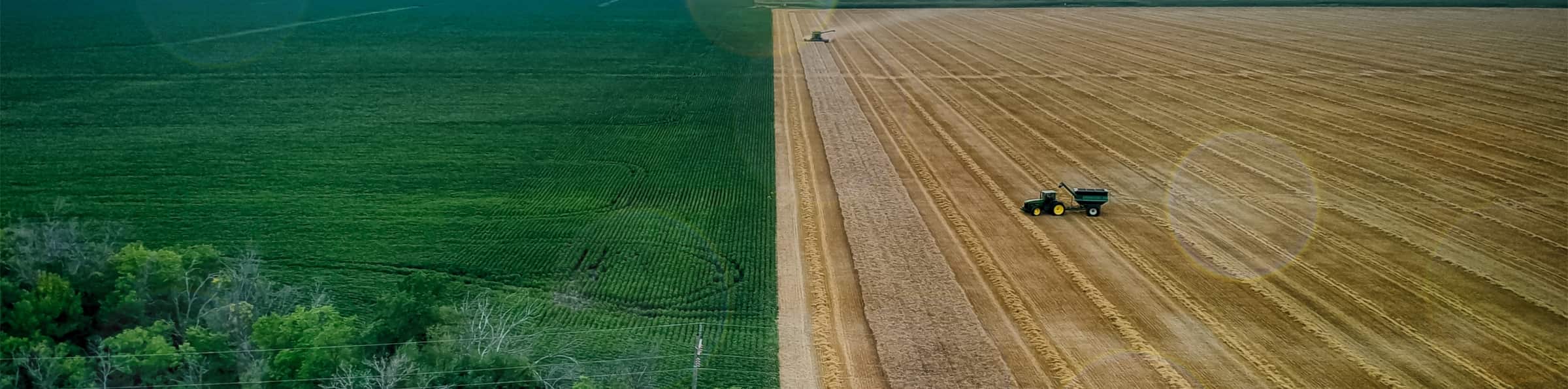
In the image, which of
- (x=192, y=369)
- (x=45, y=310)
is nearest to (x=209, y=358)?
(x=192, y=369)

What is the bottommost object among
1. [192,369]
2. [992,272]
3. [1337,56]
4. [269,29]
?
[269,29]

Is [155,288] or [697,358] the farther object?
[155,288]

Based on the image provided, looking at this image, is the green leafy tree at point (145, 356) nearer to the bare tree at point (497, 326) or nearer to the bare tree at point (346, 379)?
the bare tree at point (346, 379)

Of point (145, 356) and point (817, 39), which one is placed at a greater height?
point (145, 356)

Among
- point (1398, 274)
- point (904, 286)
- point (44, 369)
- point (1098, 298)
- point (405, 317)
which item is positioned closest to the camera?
point (44, 369)

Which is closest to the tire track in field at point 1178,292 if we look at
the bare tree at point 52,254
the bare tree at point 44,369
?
the bare tree at point 44,369

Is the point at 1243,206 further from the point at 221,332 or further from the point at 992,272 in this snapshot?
the point at 221,332

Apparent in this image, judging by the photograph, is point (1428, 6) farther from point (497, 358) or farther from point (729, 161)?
point (497, 358)

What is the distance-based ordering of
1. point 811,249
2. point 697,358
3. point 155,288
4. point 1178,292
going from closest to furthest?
point 697,358
point 155,288
point 1178,292
point 811,249
